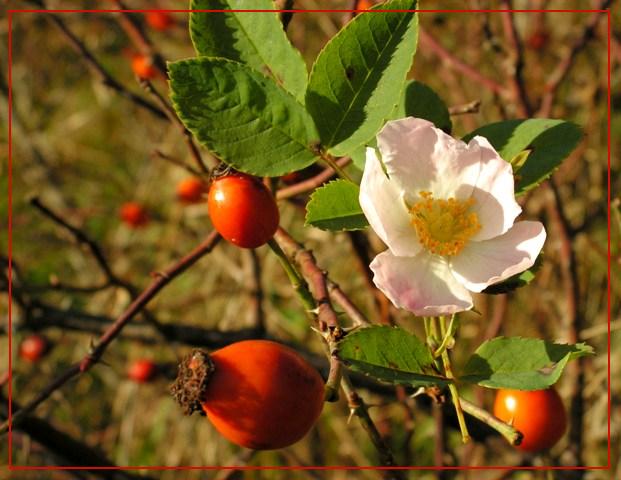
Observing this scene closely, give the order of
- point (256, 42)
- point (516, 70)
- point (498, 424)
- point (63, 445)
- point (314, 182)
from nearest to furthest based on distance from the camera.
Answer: point (498, 424) → point (256, 42) → point (314, 182) → point (63, 445) → point (516, 70)

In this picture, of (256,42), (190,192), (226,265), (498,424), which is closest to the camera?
(498,424)

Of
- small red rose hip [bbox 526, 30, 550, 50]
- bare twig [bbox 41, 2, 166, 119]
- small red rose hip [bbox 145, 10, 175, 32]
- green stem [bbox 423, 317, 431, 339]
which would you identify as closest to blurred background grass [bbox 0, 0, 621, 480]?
small red rose hip [bbox 526, 30, 550, 50]

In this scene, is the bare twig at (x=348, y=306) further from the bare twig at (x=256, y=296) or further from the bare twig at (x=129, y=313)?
the bare twig at (x=256, y=296)

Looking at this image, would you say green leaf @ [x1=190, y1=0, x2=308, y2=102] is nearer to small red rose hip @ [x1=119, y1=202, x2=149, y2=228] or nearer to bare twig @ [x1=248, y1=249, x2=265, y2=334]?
bare twig @ [x1=248, y1=249, x2=265, y2=334]

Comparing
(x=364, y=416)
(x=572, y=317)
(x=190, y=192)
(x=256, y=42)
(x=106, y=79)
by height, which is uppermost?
(x=256, y=42)

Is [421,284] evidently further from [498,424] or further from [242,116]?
[242,116]

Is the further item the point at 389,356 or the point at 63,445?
the point at 63,445

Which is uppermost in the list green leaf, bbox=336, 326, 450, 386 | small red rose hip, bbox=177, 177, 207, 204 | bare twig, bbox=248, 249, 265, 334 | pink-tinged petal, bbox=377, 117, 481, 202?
pink-tinged petal, bbox=377, 117, 481, 202

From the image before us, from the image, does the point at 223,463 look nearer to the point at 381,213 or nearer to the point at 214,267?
the point at 214,267

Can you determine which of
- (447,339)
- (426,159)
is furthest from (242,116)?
(447,339)
